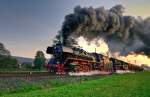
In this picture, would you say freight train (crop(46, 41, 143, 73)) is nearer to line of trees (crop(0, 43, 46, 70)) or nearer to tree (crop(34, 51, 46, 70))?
line of trees (crop(0, 43, 46, 70))

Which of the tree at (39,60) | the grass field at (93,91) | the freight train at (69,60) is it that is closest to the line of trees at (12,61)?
the tree at (39,60)

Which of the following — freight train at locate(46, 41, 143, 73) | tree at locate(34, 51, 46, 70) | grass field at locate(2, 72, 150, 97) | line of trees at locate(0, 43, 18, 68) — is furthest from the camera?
tree at locate(34, 51, 46, 70)

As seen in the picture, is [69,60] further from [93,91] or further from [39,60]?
[39,60]

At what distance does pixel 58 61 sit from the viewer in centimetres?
4775

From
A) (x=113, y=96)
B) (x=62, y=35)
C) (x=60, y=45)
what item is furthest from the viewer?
(x=62, y=35)

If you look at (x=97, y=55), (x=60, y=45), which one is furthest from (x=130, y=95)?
(x=97, y=55)

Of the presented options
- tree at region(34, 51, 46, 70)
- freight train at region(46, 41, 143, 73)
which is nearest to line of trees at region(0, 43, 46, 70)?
tree at region(34, 51, 46, 70)

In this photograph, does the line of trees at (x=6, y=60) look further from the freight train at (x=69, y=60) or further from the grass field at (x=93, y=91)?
the grass field at (x=93, y=91)

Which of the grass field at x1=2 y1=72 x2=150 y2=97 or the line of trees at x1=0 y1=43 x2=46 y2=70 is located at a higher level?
the line of trees at x1=0 y1=43 x2=46 y2=70

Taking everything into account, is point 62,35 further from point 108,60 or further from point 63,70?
point 108,60

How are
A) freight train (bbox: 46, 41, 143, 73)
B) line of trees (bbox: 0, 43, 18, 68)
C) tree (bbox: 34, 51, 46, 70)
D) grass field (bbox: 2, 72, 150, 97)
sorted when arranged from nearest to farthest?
grass field (bbox: 2, 72, 150, 97) → freight train (bbox: 46, 41, 143, 73) → line of trees (bbox: 0, 43, 18, 68) → tree (bbox: 34, 51, 46, 70)

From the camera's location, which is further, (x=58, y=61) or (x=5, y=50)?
(x=5, y=50)

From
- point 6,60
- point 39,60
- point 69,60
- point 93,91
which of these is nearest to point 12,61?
point 6,60

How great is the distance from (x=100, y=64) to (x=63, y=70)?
40.0ft
